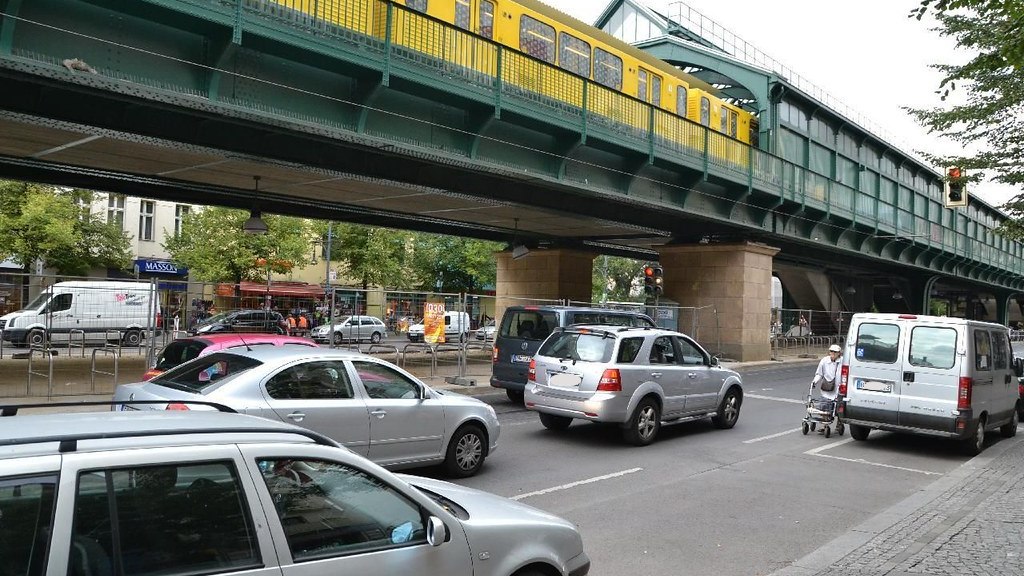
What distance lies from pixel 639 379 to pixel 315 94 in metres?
7.31

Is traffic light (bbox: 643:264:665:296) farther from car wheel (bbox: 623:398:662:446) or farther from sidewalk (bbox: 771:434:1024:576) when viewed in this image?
sidewalk (bbox: 771:434:1024:576)

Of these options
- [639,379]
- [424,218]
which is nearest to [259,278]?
[424,218]

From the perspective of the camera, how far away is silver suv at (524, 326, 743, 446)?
10062 millimetres

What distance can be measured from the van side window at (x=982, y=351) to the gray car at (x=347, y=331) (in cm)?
1105

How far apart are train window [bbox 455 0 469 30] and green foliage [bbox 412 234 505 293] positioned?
34079 millimetres

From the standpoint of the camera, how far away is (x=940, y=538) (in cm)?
623

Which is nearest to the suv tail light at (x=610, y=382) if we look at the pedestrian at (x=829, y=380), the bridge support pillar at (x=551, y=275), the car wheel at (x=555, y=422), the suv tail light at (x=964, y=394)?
the car wheel at (x=555, y=422)

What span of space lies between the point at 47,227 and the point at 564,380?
30.3 metres

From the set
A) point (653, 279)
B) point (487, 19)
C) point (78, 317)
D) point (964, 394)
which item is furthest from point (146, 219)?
point (964, 394)

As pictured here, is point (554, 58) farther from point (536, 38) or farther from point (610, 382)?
point (610, 382)

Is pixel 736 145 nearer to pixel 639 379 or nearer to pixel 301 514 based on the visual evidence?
pixel 639 379

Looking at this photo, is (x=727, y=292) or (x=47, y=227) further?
(x=47, y=227)

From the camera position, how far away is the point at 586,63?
19016mm

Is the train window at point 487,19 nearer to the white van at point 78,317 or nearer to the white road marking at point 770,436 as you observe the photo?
the white van at point 78,317
